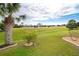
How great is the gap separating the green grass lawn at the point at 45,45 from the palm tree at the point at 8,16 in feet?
0.16

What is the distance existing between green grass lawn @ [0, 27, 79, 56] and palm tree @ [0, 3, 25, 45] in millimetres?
49

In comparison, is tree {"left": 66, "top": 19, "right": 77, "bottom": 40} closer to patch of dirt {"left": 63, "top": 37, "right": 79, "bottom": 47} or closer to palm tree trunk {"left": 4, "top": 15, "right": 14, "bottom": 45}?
patch of dirt {"left": 63, "top": 37, "right": 79, "bottom": 47}

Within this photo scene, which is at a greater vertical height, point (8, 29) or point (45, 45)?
point (8, 29)

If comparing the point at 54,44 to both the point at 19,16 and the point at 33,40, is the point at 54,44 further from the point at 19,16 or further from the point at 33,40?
the point at 19,16

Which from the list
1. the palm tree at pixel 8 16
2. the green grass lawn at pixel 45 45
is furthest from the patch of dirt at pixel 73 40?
the palm tree at pixel 8 16

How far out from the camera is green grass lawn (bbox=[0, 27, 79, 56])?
195 cm

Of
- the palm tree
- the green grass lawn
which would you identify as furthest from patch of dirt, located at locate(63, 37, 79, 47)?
the palm tree

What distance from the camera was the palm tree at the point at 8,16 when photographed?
196 centimetres

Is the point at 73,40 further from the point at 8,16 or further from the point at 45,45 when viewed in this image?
the point at 8,16

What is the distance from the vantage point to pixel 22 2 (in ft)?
6.43

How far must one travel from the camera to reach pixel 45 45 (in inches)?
77.5

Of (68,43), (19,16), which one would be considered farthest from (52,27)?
(19,16)

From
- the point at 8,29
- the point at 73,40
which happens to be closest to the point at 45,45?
the point at 73,40

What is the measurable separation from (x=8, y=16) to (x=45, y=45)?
0.47 m
